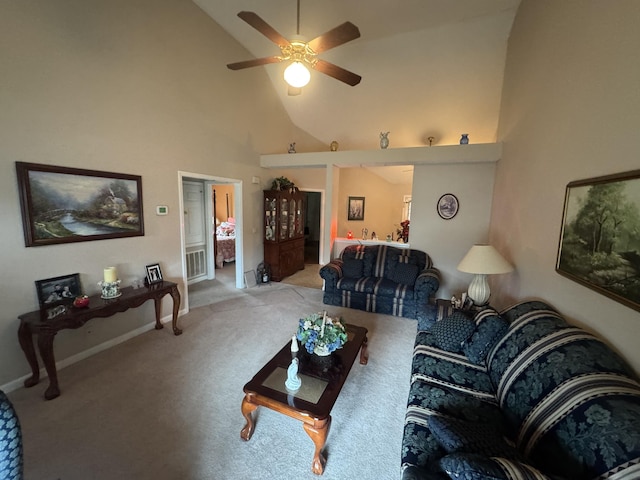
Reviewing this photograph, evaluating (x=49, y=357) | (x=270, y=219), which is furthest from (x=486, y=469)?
(x=270, y=219)

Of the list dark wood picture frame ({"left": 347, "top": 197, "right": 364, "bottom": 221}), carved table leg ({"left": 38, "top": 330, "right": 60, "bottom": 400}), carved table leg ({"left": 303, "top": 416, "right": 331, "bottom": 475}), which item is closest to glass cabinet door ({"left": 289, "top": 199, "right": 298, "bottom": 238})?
dark wood picture frame ({"left": 347, "top": 197, "right": 364, "bottom": 221})

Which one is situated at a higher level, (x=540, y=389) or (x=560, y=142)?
(x=560, y=142)

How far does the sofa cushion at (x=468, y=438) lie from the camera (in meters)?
1.07

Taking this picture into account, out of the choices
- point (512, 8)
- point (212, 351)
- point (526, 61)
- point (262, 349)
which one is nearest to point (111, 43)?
point (212, 351)

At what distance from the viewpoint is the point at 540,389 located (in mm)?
1318

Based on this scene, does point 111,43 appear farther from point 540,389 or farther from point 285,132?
point 540,389

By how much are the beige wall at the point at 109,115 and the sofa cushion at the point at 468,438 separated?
3.17 metres

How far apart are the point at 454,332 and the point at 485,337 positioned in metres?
0.22

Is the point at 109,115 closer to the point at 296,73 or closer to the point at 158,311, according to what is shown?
the point at 296,73

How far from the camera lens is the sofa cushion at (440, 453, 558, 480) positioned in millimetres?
845

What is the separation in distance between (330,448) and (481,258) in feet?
6.88

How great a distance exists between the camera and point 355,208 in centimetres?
734

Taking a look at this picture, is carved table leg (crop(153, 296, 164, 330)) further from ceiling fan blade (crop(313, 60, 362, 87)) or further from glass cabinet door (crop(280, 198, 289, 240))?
ceiling fan blade (crop(313, 60, 362, 87))

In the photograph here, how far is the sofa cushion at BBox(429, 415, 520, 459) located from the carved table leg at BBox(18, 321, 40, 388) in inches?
118
